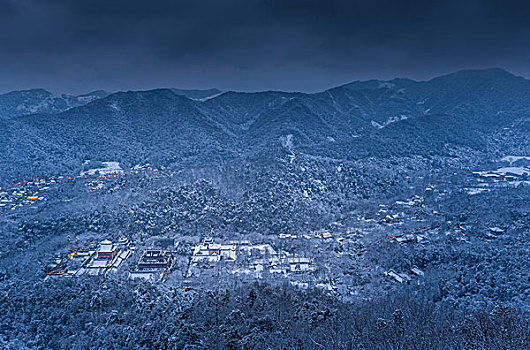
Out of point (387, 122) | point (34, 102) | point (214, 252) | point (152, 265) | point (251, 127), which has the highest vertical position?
point (34, 102)

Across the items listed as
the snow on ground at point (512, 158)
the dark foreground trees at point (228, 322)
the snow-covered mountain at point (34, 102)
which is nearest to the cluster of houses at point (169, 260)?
the dark foreground trees at point (228, 322)

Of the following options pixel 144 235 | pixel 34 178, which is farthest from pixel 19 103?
pixel 144 235

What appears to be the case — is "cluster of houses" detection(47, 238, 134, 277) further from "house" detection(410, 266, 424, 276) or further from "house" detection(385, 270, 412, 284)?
"house" detection(410, 266, 424, 276)

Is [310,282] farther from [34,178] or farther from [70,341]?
[34,178]

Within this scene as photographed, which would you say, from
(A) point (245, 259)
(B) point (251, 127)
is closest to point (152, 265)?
(A) point (245, 259)

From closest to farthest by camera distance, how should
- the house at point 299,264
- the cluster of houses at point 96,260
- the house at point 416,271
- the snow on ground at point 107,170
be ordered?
the house at point 416,271 → the cluster of houses at point 96,260 → the house at point 299,264 → the snow on ground at point 107,170

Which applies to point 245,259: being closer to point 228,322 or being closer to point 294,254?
point 294,254

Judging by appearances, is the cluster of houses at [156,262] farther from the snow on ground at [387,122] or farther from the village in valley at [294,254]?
the snow on ground at [387,122]
